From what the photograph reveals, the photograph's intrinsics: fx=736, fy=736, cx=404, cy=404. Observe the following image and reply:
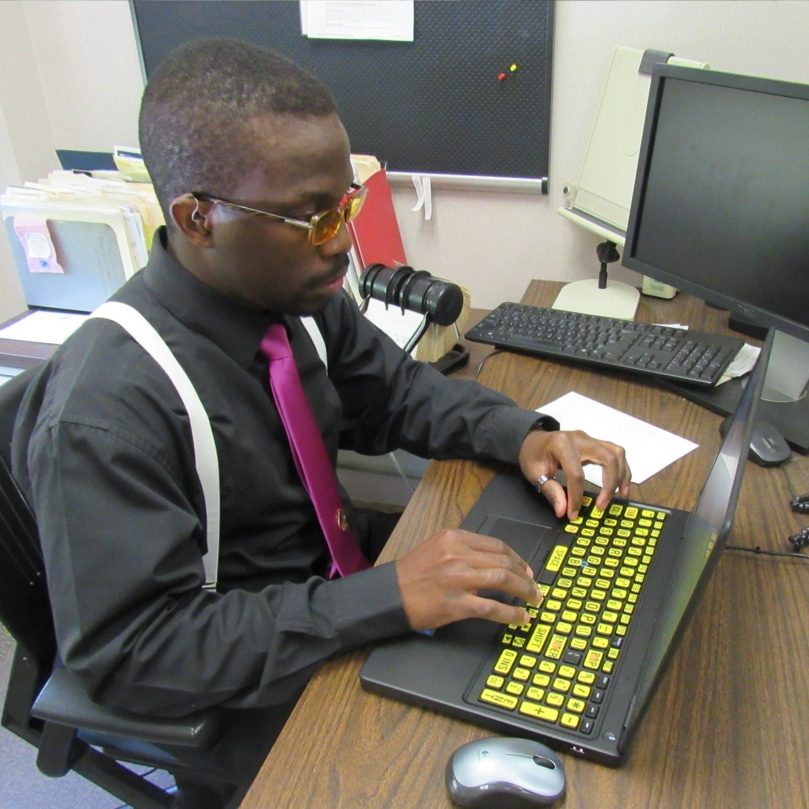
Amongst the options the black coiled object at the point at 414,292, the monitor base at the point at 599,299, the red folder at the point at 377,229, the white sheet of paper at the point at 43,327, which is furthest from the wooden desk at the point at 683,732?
the white sheet of paper at the point at 43,327

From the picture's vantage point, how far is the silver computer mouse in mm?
557

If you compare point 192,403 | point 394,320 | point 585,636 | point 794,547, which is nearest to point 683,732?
point 585,636

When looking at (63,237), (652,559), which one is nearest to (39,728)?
(652,559)

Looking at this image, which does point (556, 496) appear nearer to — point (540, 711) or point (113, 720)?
point (540, 711)

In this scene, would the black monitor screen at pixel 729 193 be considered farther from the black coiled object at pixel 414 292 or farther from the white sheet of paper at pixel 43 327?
the white sheet of paper at pixel 43 327

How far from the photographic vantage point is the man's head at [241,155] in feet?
2.39

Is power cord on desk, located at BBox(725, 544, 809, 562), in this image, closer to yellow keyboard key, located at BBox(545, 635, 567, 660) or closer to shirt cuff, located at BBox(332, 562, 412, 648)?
yellow keyboard key, located at BBox(545, 635, 567, 660)

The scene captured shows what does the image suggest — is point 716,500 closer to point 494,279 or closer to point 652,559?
point 652,559

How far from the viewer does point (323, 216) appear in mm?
780

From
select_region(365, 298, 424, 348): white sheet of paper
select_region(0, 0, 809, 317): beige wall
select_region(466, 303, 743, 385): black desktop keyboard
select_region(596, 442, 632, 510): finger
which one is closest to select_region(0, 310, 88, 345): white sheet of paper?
select_region(0, 0, 809, 317): beige wall

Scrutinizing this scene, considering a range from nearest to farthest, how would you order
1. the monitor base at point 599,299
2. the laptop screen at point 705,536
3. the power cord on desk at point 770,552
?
the laptop screen at point 705,536 → the power cord on desk at point 770,552 → the monitor base at point 599,299

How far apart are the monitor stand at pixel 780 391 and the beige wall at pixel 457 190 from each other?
526 mm

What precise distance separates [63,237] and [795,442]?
1353 mm

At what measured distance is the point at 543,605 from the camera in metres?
0.74
